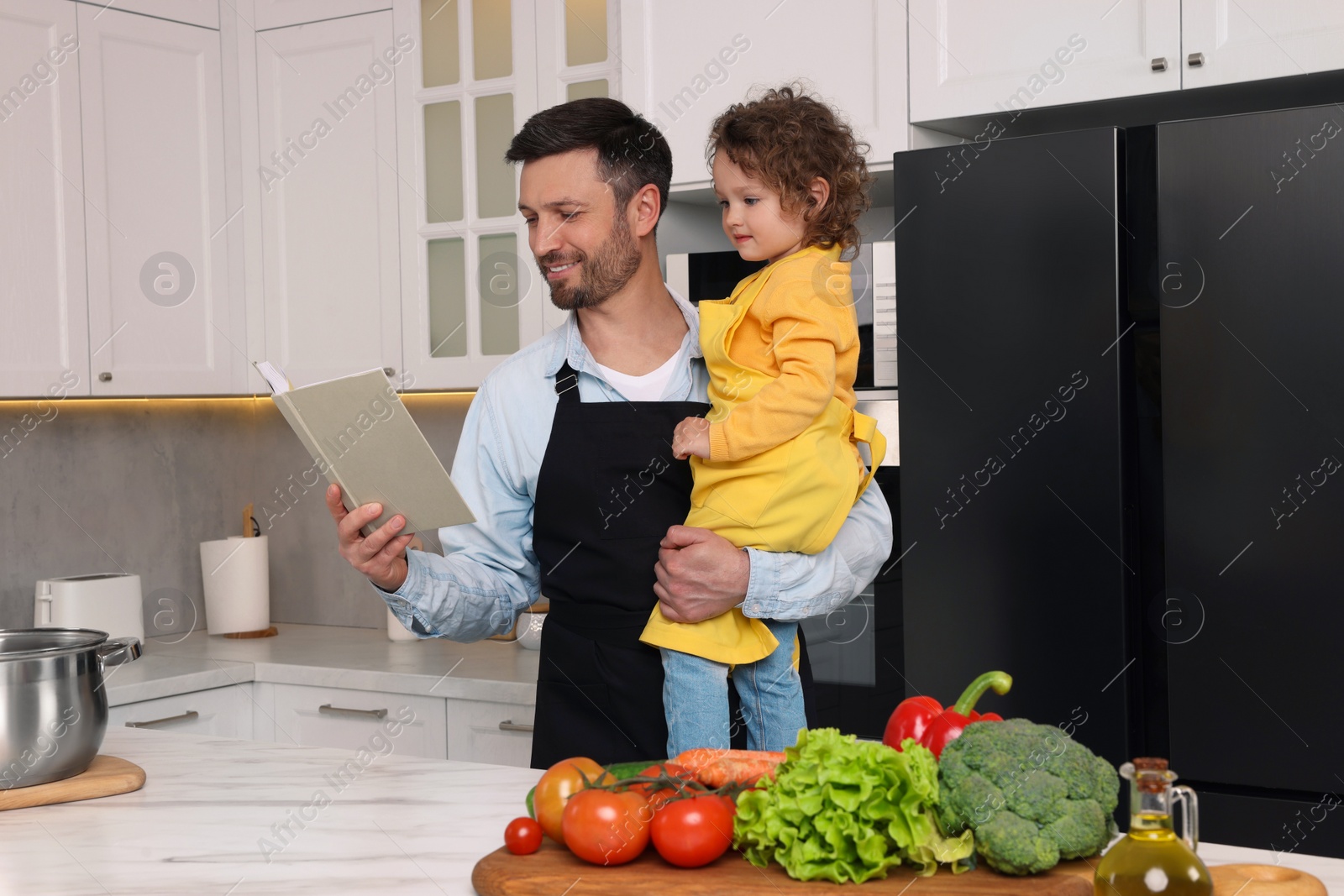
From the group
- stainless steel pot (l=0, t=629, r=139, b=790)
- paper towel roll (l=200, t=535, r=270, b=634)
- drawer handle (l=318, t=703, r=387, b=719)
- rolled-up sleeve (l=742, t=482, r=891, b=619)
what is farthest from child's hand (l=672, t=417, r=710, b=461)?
paper towel roll (l=200, t=535, r=270, b=634)

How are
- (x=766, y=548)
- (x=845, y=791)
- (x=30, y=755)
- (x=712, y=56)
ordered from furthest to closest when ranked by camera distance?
1. (x=712, y=56)
2. (x=766, y=548)
3. (x=30, y=755)
4. (x=845, y=791)

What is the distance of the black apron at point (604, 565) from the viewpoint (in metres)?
1.65

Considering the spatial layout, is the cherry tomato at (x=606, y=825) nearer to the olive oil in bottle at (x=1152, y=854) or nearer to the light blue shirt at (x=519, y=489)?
the olive oil in bottle at (x=1152, y=854)

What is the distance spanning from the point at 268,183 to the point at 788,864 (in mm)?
2573

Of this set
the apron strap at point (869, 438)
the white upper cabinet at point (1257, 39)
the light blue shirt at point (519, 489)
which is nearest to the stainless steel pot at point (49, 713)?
the light blue shirt at point (519, 489)

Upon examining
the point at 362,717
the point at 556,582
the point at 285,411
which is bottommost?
the point at 362,717

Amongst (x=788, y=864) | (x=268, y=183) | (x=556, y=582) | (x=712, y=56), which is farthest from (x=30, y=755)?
(x=268, y=183)

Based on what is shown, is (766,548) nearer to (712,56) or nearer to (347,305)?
(712,56)

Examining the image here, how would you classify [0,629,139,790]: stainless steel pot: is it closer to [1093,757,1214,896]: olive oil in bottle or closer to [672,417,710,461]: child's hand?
[672,417,710,461]: child's hand

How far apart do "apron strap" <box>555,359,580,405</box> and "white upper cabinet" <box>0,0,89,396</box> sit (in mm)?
1524

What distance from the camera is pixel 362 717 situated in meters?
2.74

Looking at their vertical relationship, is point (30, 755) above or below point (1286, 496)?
below

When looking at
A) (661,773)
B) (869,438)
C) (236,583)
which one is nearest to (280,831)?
(661,773)

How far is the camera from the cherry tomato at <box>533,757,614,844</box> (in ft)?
3.42
